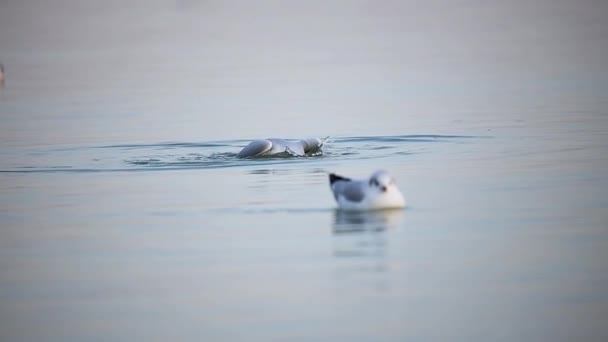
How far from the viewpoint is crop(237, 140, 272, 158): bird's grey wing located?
62.7 feet

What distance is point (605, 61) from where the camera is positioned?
3428cm

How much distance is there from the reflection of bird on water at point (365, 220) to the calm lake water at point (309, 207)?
0.05 m

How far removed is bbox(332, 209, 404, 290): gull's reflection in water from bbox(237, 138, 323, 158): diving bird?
5445 mm

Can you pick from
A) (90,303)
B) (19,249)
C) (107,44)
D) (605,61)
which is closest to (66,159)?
(19,249)

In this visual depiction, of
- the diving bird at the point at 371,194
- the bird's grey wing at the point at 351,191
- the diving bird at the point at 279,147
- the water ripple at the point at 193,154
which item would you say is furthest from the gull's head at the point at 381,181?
the diving bird at the point at 279,147

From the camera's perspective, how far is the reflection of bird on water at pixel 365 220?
12664 mm

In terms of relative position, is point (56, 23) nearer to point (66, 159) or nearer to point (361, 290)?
point (66, 159)

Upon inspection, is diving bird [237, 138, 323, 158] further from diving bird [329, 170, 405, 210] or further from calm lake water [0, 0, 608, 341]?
diving bird [329, 170, 405, 210]

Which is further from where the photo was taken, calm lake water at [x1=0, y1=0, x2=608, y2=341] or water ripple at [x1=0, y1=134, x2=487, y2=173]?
water ripple at [x1=0, y1=134, x2=487, y2=173]

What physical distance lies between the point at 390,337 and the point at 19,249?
4685 millimetres

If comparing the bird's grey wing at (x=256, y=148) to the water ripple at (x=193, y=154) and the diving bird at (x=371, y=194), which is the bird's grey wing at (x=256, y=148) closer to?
the water ripple at (x=193, y=154)

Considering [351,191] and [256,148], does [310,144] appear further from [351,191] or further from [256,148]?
[351,191]

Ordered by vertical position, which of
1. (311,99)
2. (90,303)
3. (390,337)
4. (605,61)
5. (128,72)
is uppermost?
(128,72)

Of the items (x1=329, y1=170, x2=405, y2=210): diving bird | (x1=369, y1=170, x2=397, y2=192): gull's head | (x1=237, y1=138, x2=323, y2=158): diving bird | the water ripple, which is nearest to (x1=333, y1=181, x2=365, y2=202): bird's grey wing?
(x1=329, y1=170, x2=405, y2=210): diving bird
